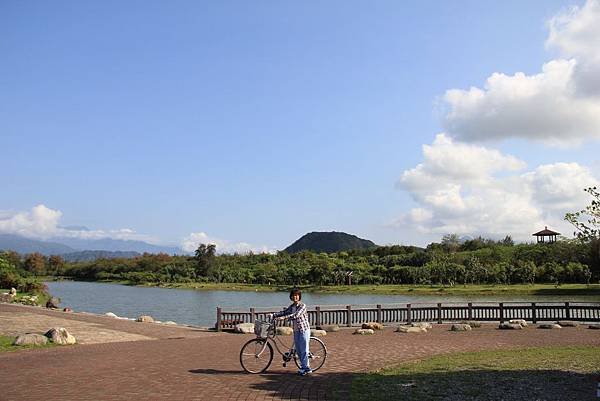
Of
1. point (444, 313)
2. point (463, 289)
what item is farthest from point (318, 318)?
point (463, 289)

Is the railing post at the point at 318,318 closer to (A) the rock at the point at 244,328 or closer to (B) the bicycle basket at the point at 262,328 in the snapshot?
(A) the rock at the point at 244,328

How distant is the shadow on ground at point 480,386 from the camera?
8.31 meters

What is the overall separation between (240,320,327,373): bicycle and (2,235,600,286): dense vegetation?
3555 cm

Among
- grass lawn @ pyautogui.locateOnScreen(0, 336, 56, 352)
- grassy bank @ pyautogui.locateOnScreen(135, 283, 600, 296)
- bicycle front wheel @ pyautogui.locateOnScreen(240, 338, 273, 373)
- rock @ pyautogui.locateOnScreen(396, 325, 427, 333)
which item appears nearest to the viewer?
bicycle front wheel @ pyautogui.locateOnScreen(240, 338, 273, 373)

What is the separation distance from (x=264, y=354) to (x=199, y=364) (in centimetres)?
190

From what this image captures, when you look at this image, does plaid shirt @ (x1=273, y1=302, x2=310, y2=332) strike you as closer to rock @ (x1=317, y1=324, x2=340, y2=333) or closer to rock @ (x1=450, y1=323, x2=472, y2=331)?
rock @ (x1=317, y1=324, x2=340, y2=333)

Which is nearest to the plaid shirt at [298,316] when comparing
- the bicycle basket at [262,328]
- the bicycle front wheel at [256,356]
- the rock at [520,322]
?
the bicycle basket at [262,328]

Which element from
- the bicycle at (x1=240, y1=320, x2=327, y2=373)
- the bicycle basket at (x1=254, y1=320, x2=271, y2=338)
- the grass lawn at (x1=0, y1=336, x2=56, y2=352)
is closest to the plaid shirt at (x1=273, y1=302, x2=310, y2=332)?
the bicycle at (x1=240, y1=320, x2=327, y2=373)

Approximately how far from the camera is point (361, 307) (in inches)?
898

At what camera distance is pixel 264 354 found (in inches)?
430

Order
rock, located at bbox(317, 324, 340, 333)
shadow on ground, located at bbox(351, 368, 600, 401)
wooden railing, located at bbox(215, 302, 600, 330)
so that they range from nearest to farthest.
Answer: shadow on ground, located at bbox(351, 368, 600, 401)
rock, located at bbox(317, 324, 340, 333)
wooden railing, located at bbox(215, 302, 600, 330)

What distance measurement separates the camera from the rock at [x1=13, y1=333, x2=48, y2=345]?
1523 cm

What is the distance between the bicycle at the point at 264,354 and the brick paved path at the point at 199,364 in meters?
0.21

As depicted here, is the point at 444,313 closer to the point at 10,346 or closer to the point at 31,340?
the point at 31,340
